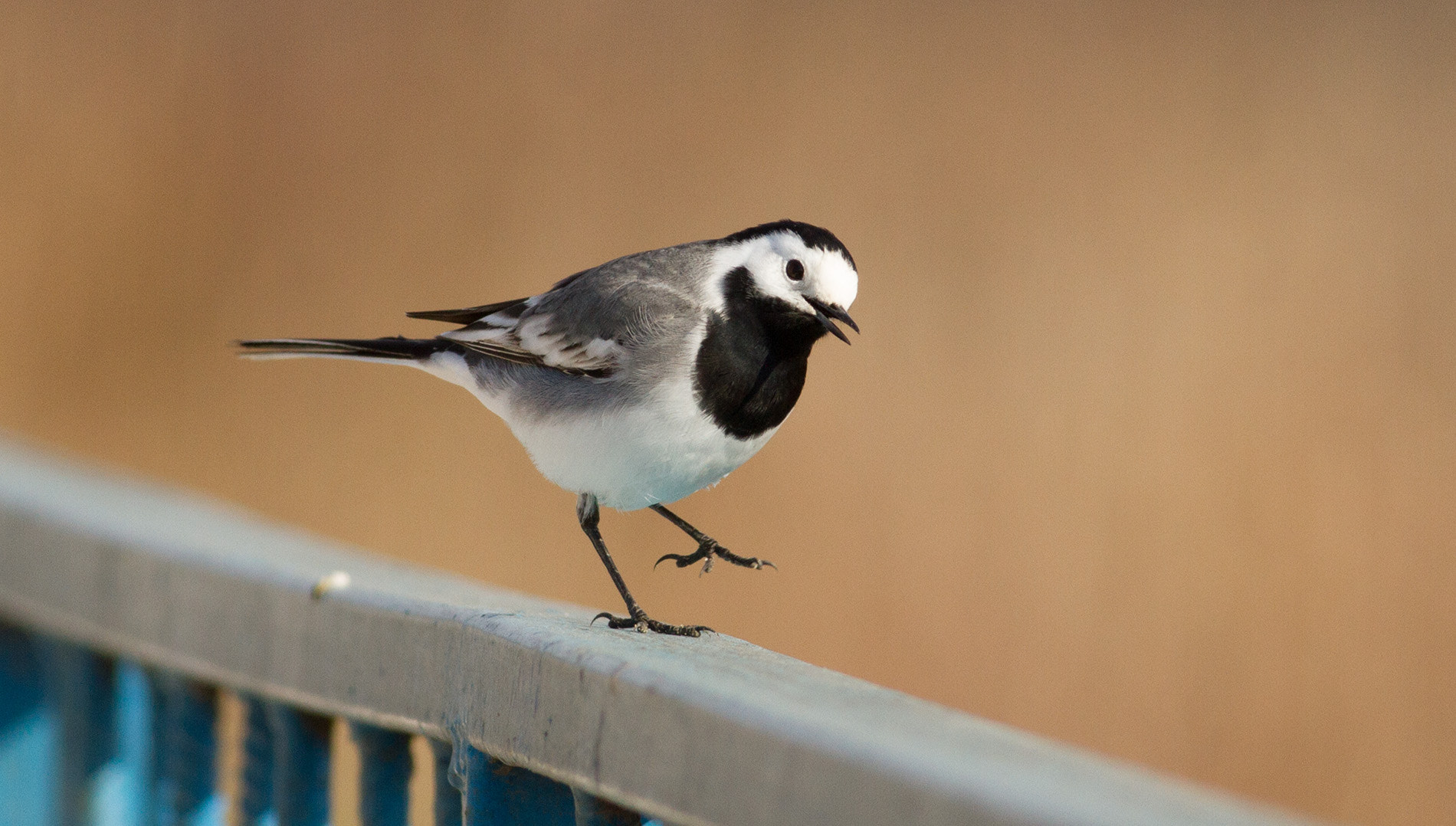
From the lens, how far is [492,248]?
501cm

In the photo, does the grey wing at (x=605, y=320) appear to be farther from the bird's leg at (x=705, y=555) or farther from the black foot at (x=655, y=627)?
the black foot at (x=655, y=627)

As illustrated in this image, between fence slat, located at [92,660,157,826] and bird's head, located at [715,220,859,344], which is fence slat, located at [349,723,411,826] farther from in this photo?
bird's head, located at [715,220,859,344]

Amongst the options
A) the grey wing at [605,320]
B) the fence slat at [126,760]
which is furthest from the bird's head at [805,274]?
the fence slat at [126,760]

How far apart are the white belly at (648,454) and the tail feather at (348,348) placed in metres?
0.42

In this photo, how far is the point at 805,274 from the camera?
1761 millimetres

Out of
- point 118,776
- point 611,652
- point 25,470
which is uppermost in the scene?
point 611,652

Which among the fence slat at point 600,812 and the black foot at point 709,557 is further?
the black foot at point 709,557

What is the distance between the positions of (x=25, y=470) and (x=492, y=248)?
9.35 feet

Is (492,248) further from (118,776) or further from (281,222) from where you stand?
(118,776)

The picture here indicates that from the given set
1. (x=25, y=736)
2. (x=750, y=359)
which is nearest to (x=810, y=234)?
(x=750, y=359)

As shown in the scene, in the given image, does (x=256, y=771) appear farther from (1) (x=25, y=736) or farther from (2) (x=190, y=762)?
(1) (x=25, y=736)

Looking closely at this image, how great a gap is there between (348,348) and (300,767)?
0.80 meters

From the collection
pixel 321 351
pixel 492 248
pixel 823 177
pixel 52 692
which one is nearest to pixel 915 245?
pixel 823 177

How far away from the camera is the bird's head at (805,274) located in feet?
5.75
